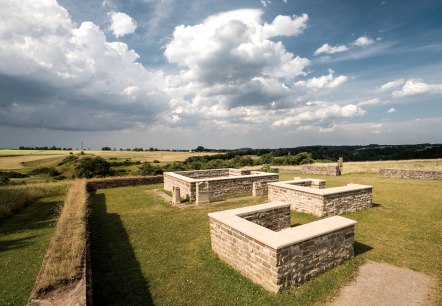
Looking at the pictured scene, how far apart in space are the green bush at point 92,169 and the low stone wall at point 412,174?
37.2m

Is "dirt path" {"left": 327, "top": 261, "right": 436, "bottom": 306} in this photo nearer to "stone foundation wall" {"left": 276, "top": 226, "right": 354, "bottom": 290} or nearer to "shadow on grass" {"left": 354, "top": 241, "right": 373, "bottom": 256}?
"stone foundation wall" {"left": 276, "top": 226, "right": 354, "bottom": 290}

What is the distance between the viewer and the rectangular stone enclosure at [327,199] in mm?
11570

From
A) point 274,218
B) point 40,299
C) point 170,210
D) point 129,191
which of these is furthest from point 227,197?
point 40,299

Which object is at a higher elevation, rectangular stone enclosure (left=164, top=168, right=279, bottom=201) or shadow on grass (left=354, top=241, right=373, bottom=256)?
rectangular stone enclosure (left=164, top=168, right=279, bottom=201)

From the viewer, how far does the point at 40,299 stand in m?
4.72

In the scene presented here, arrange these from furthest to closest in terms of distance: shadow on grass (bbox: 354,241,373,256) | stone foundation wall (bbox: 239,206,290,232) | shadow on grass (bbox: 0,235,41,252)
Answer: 1. shadow on grass (bbox: 0,235,41,252)
2. stone foundation wall (bbox: 239,206,290,232)
3. shadow on grass (bbox: 354,241,373,256)

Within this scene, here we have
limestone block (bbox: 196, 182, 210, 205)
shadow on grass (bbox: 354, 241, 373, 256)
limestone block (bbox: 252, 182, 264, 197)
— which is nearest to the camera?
shadow on grass (bbox: 354, 241, 373, 256)

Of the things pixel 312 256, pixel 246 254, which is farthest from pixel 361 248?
pixel 246 254

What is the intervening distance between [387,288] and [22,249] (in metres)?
11.4

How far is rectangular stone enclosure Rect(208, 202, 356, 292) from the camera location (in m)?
5.78

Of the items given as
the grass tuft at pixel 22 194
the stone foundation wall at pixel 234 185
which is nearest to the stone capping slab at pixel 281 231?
the stone foundation wall at pixel 234 185

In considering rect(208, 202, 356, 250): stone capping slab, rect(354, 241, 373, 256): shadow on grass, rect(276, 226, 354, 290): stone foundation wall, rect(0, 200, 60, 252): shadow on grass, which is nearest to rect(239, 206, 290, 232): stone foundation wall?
rect(208, 202, 356, 250): stone capping slab

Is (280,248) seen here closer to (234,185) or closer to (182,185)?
(234,185)

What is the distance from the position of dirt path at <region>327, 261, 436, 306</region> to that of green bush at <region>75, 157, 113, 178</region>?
39.6 meters
